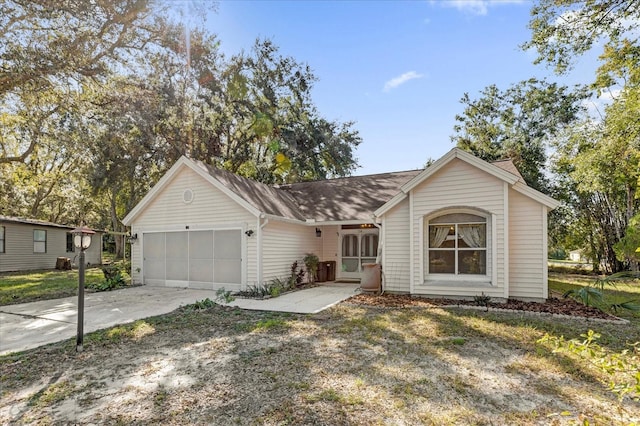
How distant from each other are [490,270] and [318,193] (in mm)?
8361

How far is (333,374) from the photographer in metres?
4.45

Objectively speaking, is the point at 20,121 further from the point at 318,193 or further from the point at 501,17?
the point at 501,17

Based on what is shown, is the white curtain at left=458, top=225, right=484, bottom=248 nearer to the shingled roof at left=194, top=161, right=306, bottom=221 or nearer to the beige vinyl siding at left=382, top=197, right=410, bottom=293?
the beige vinyl siding at left=382, top=197, right=410, bottom=293

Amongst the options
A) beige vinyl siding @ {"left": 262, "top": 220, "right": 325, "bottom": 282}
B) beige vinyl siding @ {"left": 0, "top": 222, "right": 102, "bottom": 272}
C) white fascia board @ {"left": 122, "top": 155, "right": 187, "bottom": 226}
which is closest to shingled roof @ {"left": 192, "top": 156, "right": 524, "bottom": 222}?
beige vinyl siding @ {"left": 262, "top": 220, "right": 325, "bottom": 282}

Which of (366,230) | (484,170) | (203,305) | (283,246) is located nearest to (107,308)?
(203,305)

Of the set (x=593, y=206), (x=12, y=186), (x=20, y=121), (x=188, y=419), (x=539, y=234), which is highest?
(x=20, y=121)

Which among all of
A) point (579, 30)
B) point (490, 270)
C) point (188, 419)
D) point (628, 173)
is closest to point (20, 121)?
point (188, 419)

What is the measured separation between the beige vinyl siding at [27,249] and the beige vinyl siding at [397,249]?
20.5 metres

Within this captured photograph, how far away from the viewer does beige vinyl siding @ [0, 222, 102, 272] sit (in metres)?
19.0

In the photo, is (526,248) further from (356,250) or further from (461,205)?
(356,250)

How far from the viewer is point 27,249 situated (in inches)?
792

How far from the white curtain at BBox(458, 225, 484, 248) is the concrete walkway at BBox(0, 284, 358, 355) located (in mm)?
3730

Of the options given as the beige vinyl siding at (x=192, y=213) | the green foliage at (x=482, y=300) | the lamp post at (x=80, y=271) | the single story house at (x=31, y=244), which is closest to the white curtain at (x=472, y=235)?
the green foliage at (x=482, y=300)

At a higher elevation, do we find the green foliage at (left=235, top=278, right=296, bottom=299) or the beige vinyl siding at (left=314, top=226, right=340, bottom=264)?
the beige vinyl siding at (left=314, top=226, right=340, bottom=264)
